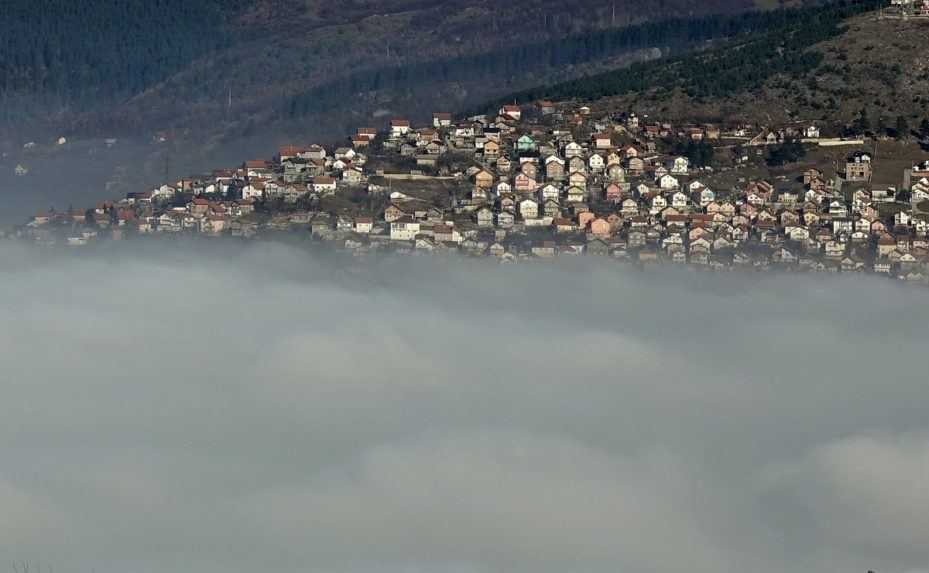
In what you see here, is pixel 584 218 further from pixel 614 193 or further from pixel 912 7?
pixel 912 7

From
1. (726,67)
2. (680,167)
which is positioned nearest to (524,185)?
(680,167)

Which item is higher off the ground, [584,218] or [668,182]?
[584,218]

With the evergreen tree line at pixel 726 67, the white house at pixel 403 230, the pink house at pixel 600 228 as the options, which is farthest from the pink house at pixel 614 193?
the evergreen tree line at pixel 726 67

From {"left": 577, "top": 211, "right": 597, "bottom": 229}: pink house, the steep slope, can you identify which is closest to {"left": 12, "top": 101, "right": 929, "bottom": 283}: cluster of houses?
{"left": 577, "top": 211, "right": 597, "bottom": 229}: pink house

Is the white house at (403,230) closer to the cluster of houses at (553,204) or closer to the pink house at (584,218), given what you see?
the cluster of houses at (553,204)

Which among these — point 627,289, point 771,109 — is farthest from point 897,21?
point 627,289
